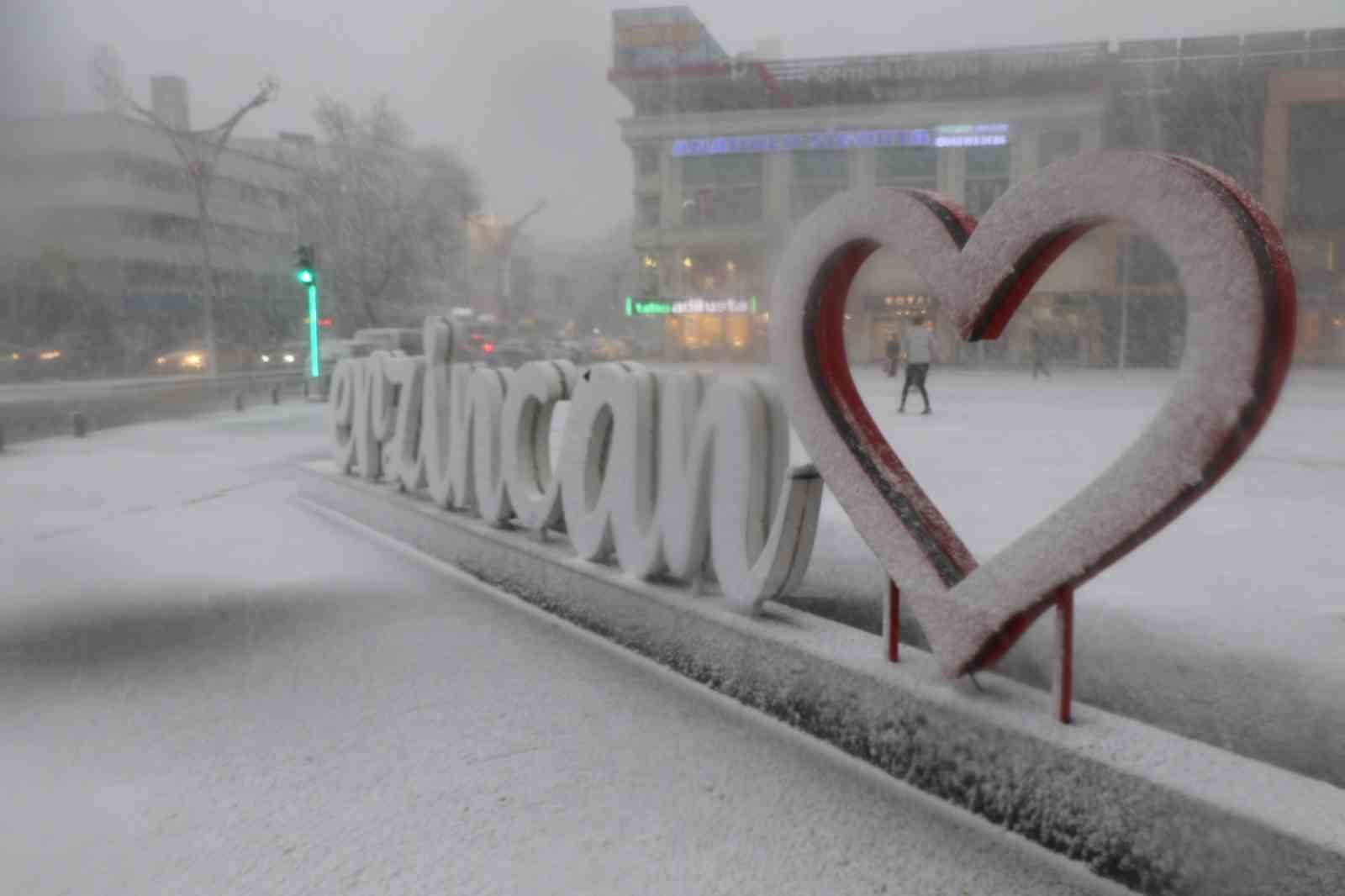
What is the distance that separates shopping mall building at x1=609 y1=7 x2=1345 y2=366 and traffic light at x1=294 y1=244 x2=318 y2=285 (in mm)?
17328

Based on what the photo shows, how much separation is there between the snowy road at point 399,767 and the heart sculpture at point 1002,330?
28.5 inches

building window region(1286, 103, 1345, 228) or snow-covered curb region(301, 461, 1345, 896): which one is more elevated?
building window region(1286, 103, 1345, 228)

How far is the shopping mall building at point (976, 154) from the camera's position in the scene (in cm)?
3400

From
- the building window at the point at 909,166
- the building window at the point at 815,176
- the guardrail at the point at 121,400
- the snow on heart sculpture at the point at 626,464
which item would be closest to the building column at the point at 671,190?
the building window at the point at 815,176

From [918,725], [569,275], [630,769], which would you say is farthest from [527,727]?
[569,275]

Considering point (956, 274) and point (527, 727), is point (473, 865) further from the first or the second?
point (956, 274)

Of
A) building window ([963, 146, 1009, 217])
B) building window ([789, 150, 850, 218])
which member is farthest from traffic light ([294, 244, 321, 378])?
building window ([963, 146, 1009, 217])

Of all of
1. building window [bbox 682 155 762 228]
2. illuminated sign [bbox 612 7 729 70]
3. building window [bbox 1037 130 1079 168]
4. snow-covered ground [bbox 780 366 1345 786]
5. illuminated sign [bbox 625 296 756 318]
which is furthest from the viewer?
illuminated sign [bbox 612 7 729 70]

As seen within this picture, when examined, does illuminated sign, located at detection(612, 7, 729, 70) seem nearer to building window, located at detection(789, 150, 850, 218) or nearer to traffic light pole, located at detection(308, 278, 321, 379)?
building window, located at detection(789, 150, 850, 218)

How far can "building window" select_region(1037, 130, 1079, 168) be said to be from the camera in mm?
38812

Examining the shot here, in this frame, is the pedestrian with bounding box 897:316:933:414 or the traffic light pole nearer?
the pedestrian with bounding box 897:316:933:414

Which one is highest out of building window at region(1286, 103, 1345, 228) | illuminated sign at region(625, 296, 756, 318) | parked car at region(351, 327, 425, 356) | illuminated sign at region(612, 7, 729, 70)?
illuminated sign at region(612, 7, 729, 70)

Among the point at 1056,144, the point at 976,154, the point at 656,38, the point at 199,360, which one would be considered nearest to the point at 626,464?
the point at 976,154

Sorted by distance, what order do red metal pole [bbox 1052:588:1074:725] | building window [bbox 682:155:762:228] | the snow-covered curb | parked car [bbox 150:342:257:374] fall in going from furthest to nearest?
building window [bbox 682:155:762:228] → parked car [bbox 150:342:257:374] → red metal pole [bbox 1052:588:1074:725] → the snow-covered curb
